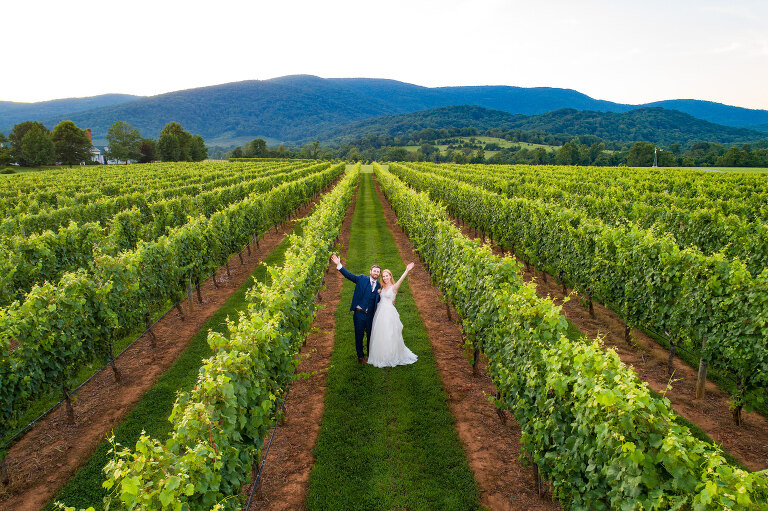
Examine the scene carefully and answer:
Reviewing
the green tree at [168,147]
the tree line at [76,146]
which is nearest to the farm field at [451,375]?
the tree line at [76,146]

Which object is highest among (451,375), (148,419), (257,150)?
(257,150)

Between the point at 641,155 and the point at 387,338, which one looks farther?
the point at 641,155

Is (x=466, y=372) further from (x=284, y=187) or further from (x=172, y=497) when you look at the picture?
(x=284, y=187)

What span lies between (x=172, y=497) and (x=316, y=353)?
284 inches

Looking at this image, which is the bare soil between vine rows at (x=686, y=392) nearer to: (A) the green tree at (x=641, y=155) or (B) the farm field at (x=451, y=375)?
(B) the farm field at (x=451, y=375)

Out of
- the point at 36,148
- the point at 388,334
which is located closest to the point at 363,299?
the point at 388,334

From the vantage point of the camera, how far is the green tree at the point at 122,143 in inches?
3932

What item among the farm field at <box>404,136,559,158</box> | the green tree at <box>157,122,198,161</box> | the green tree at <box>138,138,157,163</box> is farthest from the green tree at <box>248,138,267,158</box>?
the farm field at <box>404,136,559,158</box>

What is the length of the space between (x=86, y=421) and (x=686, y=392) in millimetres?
12485

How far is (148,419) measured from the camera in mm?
7996

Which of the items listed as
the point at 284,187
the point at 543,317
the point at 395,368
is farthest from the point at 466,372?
the point at 284,187

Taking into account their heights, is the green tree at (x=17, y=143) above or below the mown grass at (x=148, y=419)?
above

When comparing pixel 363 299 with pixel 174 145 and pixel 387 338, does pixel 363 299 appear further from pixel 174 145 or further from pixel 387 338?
pixel 174 145

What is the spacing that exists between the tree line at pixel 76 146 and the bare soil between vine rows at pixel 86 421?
293 feet
